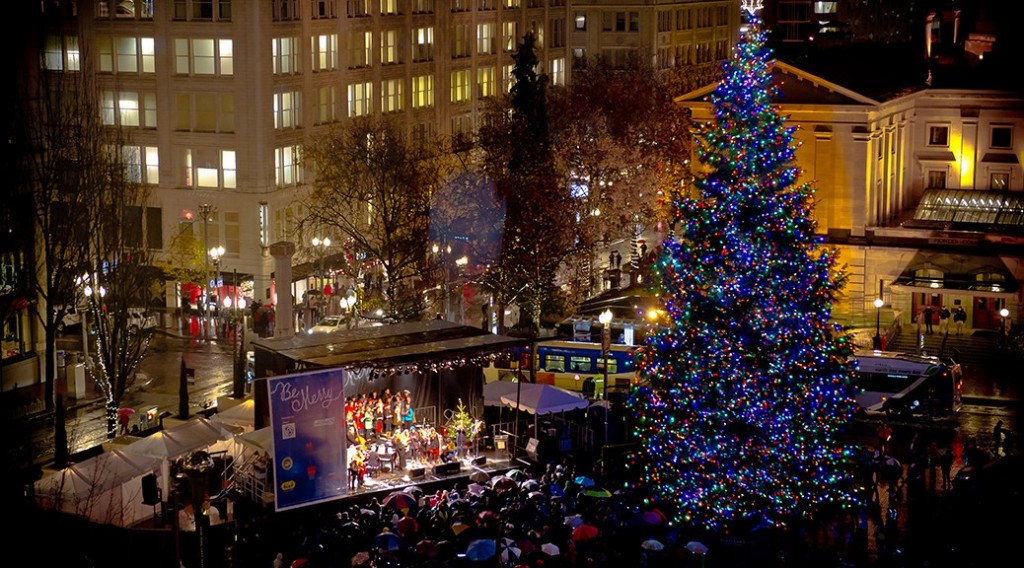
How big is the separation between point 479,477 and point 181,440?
7.89 m

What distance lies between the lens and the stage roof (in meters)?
43.0

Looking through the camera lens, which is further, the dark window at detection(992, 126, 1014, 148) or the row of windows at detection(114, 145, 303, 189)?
the dark window at detection(992, 126, 1014, 148)

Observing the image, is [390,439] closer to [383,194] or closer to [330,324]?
[330,324]

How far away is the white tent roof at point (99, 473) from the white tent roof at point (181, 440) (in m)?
0.34

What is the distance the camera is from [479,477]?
143 feet

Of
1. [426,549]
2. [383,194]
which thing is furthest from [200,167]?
[426,549]

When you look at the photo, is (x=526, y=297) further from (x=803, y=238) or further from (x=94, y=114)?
(x=803, y=238)

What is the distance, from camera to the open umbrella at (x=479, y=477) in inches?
1703

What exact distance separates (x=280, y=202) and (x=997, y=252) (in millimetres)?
33717

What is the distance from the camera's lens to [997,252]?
72.8 metres

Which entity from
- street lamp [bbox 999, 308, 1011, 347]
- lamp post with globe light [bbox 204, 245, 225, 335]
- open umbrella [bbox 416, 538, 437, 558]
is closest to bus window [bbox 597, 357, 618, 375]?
street lamp [bbox 999, 308, 1011, 347]

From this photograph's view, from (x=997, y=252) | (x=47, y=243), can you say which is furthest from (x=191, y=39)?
(x=997, y=252)

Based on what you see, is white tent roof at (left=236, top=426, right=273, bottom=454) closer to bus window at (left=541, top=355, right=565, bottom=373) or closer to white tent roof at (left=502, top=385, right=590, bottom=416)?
white tent roof at (left=502, top=385, right=590, bottom=416)

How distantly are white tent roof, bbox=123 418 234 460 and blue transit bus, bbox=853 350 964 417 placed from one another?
2208cm
